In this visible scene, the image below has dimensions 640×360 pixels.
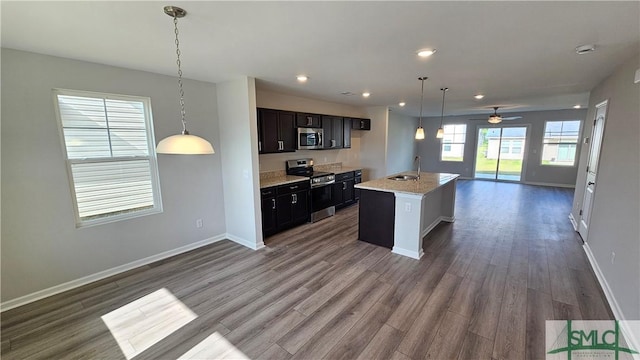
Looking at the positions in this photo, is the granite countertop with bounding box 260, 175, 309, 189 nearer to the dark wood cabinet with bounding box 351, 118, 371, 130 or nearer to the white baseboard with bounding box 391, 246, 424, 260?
the white baseboard with bounding box 391, 246, 424, 260

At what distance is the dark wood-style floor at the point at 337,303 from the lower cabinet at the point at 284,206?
0.49 m

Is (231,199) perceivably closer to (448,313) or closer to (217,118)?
(217,118)

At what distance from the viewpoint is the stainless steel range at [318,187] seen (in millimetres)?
5090

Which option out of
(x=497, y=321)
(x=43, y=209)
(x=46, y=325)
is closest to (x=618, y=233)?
(x=497, y=321)

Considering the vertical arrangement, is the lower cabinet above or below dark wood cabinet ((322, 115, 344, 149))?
below

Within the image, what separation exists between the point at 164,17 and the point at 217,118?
2206 millimetres

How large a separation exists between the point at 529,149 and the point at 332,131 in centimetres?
748

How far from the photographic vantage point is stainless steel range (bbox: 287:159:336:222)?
5090 mm

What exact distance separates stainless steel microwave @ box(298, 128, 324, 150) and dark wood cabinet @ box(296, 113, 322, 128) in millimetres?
97

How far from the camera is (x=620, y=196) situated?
2.61 meters

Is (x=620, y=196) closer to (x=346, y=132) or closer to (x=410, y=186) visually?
(x=410, y=186)

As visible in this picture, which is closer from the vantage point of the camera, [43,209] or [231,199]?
[43,209]

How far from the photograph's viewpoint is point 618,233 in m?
2.55

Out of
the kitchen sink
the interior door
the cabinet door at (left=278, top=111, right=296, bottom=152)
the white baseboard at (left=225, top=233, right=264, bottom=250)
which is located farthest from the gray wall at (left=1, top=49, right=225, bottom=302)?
the interior door
